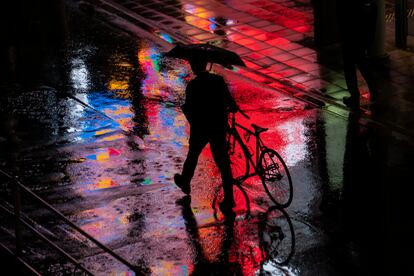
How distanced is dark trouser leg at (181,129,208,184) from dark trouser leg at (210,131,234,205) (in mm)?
183

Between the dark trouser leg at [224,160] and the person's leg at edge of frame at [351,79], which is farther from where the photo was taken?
the person's leg at edge of frame at [351,79]

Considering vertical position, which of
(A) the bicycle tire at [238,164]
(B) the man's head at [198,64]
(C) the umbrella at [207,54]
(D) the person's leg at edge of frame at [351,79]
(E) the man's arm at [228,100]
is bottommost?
(A) the bicycle tire at [238,164]

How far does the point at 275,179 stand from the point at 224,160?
2.58ft

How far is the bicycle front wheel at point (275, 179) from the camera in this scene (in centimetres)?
984

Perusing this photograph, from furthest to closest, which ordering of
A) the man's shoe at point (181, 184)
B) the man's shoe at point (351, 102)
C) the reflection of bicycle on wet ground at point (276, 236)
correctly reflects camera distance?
the man's shoe at point (351, 102) < the man's shoe at point (181, 184) < the reflection of bicycle on wet ground at point (276, 236)

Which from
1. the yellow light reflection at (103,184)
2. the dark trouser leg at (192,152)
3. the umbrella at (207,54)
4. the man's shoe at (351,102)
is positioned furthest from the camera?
the man's shoe at (351,102)

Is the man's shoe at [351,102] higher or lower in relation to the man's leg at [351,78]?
lower

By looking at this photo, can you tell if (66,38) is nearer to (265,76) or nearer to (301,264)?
(265,76)

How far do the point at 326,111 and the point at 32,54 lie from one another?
7143mm

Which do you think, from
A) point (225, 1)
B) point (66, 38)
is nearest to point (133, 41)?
point (66, 38)

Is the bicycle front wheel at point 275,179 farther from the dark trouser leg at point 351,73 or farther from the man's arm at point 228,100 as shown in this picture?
the dark trouser leg at point 351,73

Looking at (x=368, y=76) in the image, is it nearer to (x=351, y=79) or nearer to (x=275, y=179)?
(x=351, y=79)

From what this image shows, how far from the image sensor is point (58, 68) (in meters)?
15.6

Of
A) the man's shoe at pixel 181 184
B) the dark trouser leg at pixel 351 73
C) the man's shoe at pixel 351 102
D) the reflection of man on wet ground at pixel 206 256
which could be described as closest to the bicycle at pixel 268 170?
the man's shoe at pixel 181 184
